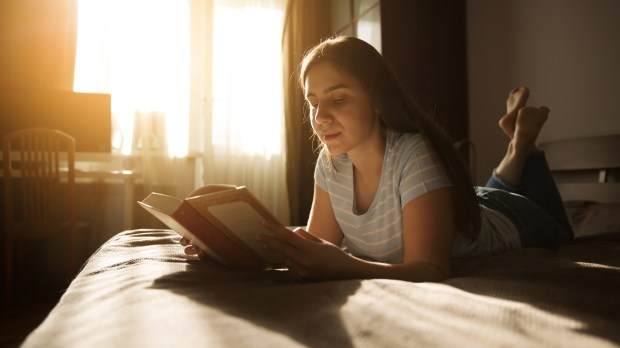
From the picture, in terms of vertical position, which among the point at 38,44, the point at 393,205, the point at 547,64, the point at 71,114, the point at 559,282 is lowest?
the point at 559,282

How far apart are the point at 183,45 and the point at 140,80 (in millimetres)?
418

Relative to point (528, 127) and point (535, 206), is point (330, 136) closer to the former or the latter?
point (535, 206)

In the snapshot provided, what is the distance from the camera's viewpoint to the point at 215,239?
32.8 inches

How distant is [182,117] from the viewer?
3.51 m

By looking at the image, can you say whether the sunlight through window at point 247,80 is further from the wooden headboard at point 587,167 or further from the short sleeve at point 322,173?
the short sleeve at point 322,173

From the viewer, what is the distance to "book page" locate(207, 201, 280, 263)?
0.77m

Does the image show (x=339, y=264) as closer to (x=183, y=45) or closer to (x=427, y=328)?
(x=427, y=328)

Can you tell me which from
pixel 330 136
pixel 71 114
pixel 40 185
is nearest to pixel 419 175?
pixel 330 136

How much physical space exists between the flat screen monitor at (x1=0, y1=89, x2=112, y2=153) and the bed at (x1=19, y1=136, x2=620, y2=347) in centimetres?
232

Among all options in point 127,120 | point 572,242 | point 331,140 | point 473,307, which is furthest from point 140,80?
point 473,307

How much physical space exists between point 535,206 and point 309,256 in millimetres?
853

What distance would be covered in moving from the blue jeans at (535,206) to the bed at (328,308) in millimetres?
279

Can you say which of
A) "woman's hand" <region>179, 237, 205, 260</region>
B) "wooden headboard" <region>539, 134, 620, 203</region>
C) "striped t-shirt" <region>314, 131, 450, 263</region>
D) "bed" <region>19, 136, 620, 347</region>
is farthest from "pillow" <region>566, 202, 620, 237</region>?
"woman's hand" <region>179, 237, 205, 260</region>

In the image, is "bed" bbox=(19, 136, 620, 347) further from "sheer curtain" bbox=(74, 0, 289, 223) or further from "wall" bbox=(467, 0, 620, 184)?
"sheer curtain" bbox=(74, 0, 289, 223)
